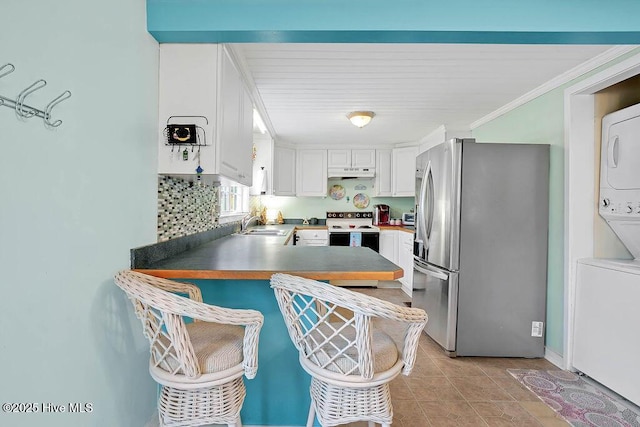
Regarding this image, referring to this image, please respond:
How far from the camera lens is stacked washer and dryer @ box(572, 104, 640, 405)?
6.17 feet

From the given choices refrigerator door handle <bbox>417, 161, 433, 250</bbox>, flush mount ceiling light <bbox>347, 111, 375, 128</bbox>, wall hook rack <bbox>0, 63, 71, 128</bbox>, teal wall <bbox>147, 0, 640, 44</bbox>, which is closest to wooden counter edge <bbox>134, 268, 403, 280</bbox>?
wall hook rack <bbox>0, 63, 71, 128</bbox>

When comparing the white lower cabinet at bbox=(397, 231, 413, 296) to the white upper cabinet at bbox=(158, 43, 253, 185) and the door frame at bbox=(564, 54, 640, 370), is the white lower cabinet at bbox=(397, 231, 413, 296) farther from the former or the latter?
the white upper cabinet at bbox=(158, 43, 253, 185)

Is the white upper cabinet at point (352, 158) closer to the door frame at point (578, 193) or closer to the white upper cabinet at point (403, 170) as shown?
the white upper cabinet at point (403, 170)

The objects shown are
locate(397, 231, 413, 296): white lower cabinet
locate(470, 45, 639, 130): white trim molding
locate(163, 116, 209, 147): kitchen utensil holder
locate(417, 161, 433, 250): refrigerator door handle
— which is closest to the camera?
locate(163, 116, 209, 147): kitchen utensil holder

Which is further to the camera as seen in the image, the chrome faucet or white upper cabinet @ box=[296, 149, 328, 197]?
white upper cabinet @ box=[296, 149, 328, 197]

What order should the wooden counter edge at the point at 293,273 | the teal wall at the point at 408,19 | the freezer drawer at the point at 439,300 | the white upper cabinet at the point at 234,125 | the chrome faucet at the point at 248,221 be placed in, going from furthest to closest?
the chrome faucet at the point at 248,221 < the freezer drawer at the point at 439,300 < the white upper cabinet at the point at 234,125 < the teal wall at the point at 408,19 < the wooden counter edge at the point at 293,273

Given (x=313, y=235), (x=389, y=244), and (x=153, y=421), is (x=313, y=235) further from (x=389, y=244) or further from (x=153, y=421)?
(x=153, y=421)

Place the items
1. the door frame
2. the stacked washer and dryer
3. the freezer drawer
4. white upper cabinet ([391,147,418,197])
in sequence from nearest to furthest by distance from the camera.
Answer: the stacked washer and dryer < the door frame < the freezer drawer < white upper cabinet ([391,147,418,197])

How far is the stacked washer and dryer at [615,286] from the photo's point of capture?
188 centimetres

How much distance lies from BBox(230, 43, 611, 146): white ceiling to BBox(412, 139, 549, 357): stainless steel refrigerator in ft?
1.80

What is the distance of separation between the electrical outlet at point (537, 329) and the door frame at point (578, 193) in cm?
19

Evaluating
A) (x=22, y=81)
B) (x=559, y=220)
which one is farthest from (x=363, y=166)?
(x=22, y=81)

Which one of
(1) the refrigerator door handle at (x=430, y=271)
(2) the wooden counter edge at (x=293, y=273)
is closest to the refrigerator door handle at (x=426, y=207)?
(1) the refrigerator door handle at (x=430, y=271)

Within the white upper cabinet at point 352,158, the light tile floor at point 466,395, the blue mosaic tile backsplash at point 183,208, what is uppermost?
the white upper cabinet at point 352,158
